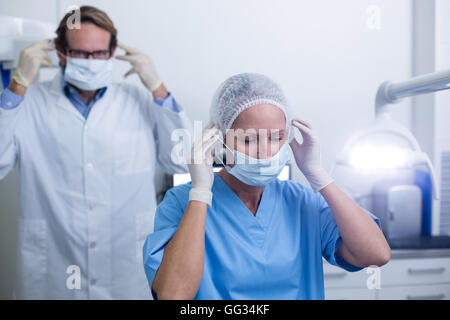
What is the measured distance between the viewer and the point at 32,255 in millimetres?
1553

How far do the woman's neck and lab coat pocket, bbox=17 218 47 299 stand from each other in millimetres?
952

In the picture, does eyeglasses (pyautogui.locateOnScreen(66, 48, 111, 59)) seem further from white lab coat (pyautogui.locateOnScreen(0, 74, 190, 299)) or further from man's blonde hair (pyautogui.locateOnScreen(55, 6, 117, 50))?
white lab coat (pyautogui.locateOnScreen(0, 74, 190, 299))

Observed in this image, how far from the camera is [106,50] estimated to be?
1.50 m

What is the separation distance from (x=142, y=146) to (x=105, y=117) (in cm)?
19

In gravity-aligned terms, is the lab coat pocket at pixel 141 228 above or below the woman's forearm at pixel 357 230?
below

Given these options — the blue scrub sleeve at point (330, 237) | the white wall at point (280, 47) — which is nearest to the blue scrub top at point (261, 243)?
the blue scrub sleeve at point (330, 237)

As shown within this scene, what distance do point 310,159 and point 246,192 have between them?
19 centimetres

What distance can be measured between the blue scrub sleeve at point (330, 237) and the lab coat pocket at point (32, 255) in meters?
1.14

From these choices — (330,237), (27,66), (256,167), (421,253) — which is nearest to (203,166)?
(256,167)

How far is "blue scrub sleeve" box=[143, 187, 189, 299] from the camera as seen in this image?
2.76 feet

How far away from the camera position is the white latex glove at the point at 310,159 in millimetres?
919

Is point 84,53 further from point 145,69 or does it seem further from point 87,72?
point 145,69

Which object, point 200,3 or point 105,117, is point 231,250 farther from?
point 200,3

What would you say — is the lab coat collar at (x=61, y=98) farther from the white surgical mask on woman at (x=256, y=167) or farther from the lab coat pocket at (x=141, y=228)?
the white surgical mask on woman at (x=256, y=167)
